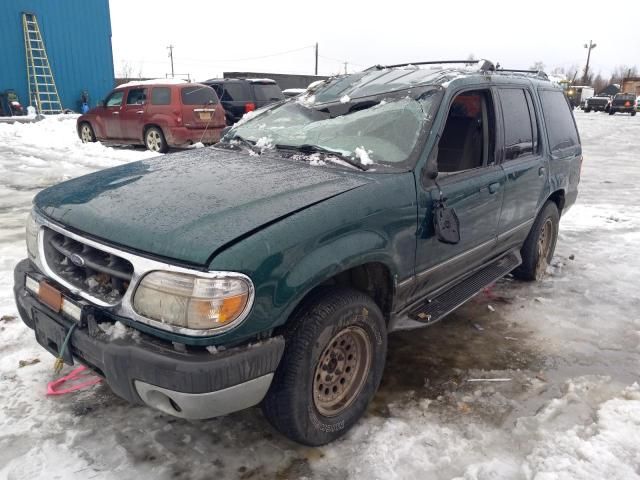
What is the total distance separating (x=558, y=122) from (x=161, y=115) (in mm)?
8671

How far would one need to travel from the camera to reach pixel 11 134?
1480cm

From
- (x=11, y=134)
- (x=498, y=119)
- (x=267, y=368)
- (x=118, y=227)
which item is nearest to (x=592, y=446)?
(x=267, y=368)

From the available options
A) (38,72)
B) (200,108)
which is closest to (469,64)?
(200,108)

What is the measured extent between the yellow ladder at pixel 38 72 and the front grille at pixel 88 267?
18.3 metres

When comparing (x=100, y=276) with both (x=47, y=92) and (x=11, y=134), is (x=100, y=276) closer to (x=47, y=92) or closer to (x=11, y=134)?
(x=11, y=134)

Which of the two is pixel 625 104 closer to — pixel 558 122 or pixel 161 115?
pixel 161 115

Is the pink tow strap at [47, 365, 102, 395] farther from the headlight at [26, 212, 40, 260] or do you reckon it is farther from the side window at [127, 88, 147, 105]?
the side window at [127, 88, 147, 105]

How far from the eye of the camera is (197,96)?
11.3 metres

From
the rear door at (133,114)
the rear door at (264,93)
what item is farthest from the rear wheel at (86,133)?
the rear door at (264,93)

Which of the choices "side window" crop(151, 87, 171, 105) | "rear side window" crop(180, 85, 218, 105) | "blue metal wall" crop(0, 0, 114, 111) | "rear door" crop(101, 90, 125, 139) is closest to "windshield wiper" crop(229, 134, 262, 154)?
"rear side window" crop(180, 85, 218, 105)

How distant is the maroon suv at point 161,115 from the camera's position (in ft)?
36.1

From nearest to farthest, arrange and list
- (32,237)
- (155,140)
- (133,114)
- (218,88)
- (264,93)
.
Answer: (32,237) → (155,140) → (133,114) → (218,88) → (264,93)

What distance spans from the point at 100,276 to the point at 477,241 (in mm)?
2407

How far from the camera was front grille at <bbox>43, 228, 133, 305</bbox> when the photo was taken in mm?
2217
